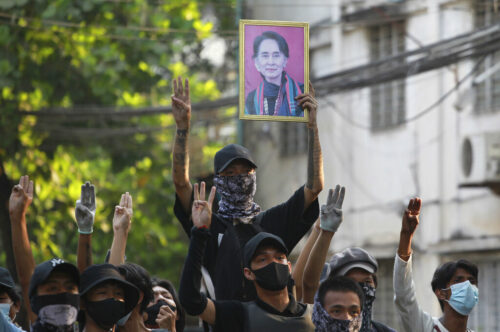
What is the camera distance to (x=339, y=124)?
20234mm

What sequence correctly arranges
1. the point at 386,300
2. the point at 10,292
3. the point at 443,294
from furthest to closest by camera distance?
the point at 386,300
the point at 443,294
the point at 10,292

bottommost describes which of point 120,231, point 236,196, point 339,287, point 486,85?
point 339,287

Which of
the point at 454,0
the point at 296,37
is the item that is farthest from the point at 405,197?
the point at 296,37

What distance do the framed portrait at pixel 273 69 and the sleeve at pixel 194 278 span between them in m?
1.35

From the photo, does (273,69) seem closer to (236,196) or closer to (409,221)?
(236,196)

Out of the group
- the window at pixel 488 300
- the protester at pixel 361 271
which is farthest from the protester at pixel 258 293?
the window at pixel 488 300

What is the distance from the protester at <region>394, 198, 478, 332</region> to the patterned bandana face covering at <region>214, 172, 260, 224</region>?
90cm

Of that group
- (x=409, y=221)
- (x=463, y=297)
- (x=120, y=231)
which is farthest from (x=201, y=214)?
(x=463, y=297)

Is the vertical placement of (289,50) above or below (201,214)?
above

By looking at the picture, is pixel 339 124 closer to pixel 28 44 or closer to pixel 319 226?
pixel 28 44

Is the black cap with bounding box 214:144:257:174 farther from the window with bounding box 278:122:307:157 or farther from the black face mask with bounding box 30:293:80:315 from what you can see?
the window with bounding box 278:122:307:157

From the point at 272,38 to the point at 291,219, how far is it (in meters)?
1.17

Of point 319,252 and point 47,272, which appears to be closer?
point 47,272

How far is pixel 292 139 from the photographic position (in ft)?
71.2
